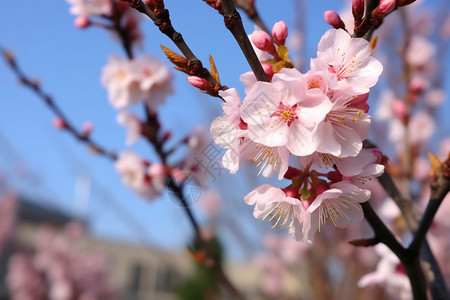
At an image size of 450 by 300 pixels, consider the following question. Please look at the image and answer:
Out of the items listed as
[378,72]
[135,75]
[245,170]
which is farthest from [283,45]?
[245,170]

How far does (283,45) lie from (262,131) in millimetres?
196

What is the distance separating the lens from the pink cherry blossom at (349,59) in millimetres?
581

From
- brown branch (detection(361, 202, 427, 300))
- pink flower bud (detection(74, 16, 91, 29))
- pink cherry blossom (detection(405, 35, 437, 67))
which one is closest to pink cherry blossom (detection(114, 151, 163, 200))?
pink flower bud (detection(74, 16, 91, 29))

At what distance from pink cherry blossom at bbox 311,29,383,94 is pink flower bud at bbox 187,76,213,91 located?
0.58ft

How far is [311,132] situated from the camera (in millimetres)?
554

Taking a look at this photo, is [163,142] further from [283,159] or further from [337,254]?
[337,254]

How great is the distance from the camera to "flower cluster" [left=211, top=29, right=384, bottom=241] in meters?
0.54

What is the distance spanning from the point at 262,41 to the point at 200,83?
15 cm

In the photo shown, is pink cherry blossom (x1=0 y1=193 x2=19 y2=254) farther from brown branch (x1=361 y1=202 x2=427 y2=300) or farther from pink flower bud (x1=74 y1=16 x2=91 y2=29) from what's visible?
brown branch (x1=361 y1=202 x2=427 y2=300)

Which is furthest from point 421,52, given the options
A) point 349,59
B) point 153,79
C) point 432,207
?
point 349,59

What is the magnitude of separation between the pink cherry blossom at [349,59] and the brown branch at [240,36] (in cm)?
10

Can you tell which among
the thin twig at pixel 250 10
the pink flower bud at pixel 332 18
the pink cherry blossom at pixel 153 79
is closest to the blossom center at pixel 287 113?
the pink flower bud at pixel 332 18

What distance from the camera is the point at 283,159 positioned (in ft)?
1.87

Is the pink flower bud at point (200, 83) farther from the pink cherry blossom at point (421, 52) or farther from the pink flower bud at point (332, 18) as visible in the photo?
the pink cherry blossom at point (421, 52)
